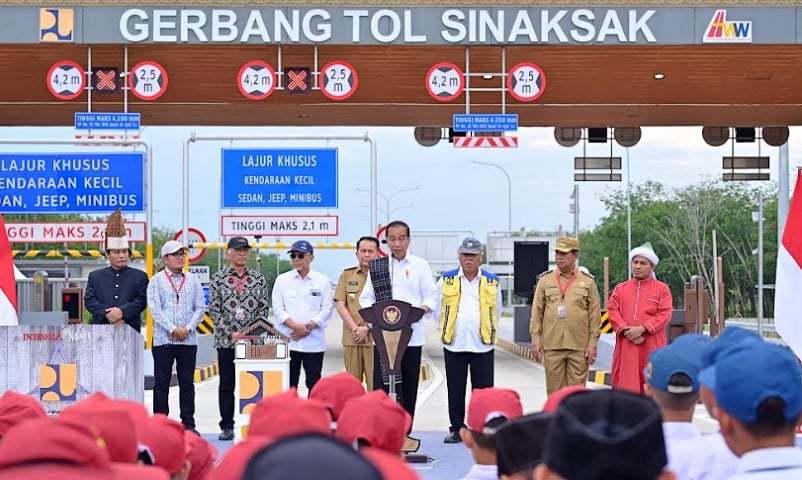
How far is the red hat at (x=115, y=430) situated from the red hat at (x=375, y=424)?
30.9 inches

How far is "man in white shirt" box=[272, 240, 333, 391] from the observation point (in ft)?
32.9

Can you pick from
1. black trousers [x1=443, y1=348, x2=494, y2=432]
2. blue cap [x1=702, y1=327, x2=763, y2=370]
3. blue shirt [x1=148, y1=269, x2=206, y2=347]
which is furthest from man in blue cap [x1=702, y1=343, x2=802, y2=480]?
blue shirt [x1=148, y1=269, x2=206, y2=347]

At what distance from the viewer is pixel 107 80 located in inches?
589

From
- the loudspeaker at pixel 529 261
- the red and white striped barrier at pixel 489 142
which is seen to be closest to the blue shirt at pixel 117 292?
the red and white striped barrier at pixel 489 142

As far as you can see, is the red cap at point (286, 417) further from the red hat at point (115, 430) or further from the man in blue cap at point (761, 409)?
the man in blue cap at point (761, 409)

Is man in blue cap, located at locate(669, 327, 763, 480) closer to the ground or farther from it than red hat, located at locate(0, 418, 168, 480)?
closer to the ground

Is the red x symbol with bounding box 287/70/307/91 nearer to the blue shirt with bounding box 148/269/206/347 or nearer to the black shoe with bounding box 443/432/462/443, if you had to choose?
the blue shirt with bounding box 148/269/206/347

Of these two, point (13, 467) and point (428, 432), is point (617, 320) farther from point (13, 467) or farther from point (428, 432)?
point (13, 467)

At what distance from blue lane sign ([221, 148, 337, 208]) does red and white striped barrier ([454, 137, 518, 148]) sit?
2.06 meters

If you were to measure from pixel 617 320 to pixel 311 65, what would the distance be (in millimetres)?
7995

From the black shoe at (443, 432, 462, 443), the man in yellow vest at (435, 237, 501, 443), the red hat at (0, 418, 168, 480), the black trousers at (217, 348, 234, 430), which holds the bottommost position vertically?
the black shoe at (443, 432, 462, 443)

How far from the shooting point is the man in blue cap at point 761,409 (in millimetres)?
2826

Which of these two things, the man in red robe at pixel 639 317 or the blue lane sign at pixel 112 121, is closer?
the man in red robe at pixel 639 317

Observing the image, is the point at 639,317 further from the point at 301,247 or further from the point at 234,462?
the point at 234,462
